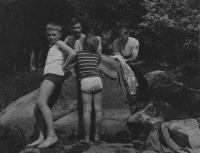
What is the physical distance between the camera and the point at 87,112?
4.49m

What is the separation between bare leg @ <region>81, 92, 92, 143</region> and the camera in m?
4.45

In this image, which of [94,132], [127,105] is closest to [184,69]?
[127,105]

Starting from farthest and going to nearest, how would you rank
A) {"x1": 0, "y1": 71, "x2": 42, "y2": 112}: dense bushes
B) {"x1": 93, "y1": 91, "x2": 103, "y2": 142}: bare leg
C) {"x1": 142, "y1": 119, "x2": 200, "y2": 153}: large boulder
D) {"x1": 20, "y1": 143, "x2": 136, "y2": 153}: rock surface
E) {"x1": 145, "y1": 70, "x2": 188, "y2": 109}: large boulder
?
1. {"x1": 0, "y1": 71, "x2": 42, "y2": 112}: dense bushes
2. {"x1": 145, "y1": 70, "x2": 188, "y2": 109}: large boulder
3. {"x1": 93, "y1": 91, "x2": 103, "y2": 142}: bare leg
4. {"x1": 20, "y1": 143, "x2": 136, "y2": 153}: rock surface
5. {"x1": 142, "y1": 119, "x2": 200, "y2": 153}: large boulder

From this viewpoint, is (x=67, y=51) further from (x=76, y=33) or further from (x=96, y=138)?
(x=96, y=138)

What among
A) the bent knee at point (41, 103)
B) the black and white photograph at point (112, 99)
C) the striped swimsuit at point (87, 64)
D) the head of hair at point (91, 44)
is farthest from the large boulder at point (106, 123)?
the head of hair at point (91, 44)

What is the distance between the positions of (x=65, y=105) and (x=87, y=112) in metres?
0.57

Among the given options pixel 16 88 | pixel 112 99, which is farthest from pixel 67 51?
pixel 16 88

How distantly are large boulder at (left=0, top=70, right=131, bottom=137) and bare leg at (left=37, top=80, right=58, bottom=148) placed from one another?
0.39 metres

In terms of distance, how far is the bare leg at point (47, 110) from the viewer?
424 centimetres

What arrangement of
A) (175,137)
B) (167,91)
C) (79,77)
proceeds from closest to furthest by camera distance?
(175,137)
(79,77)
(167,91)

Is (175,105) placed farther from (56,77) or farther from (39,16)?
(39,16)

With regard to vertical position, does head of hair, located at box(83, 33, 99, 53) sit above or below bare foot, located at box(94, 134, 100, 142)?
above

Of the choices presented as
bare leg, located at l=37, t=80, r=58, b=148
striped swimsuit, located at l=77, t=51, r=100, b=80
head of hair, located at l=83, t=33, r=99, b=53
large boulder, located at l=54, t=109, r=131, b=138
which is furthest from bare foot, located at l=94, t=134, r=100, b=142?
head of hair, located at l=83, t=33, r=99, b=53

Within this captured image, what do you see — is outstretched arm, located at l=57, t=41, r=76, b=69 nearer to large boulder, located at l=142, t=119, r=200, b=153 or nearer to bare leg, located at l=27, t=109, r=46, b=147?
bare leg, located at l=27, t=109, r=46, b=147
